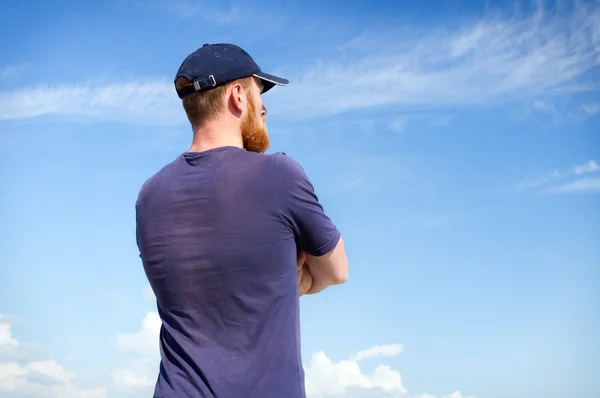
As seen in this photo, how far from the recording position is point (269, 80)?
13.2ft

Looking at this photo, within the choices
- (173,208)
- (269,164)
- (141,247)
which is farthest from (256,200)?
→ (141,247)

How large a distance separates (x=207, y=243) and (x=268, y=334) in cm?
48

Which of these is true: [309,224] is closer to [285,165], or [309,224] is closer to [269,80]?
[285,165]

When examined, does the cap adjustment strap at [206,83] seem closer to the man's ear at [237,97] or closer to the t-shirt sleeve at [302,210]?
the man's ear at [237,97]

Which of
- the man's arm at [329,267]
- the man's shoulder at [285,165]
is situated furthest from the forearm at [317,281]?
the man's shoulder at [285,165]

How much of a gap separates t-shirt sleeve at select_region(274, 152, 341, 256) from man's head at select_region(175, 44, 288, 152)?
22 cm

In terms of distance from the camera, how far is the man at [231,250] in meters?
3.53

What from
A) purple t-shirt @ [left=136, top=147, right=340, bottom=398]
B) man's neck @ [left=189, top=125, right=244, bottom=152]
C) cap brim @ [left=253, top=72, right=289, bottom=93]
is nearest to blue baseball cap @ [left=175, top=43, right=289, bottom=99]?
cap brim @ [left=253, top=72, right=289, bottom=93]

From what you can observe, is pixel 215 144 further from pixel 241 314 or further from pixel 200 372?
pixel 200 372

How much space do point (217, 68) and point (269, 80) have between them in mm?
284

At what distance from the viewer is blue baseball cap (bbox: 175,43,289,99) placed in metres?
3.86

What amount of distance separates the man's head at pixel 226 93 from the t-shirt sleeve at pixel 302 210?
22cm

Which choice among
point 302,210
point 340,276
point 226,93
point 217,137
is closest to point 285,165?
point 302,210

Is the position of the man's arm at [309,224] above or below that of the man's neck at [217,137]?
below
